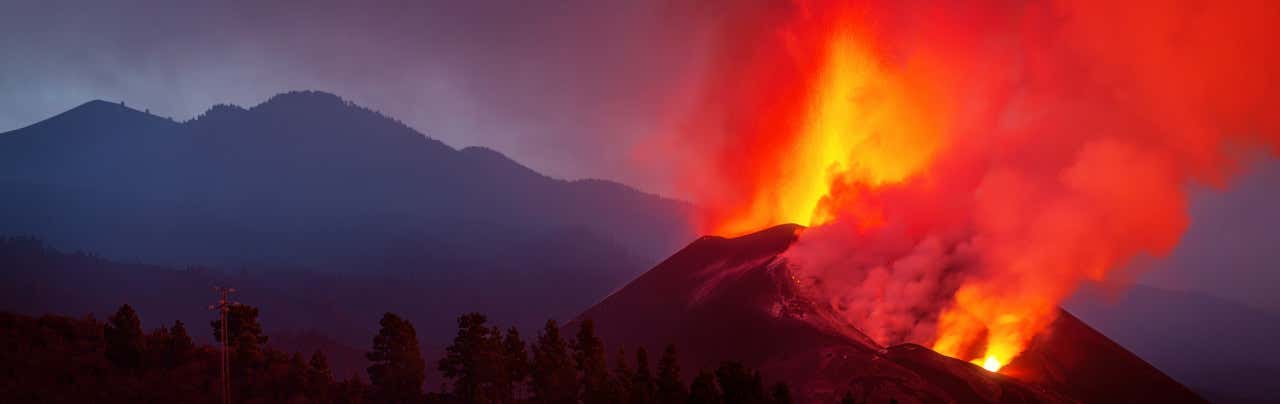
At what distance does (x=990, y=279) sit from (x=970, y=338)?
13247 millimetres

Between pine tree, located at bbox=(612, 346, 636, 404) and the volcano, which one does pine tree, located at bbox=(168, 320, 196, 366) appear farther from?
the volcano

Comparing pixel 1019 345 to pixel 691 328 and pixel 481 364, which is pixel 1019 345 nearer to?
pixel 691 328

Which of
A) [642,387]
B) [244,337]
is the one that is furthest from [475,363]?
[642,387]

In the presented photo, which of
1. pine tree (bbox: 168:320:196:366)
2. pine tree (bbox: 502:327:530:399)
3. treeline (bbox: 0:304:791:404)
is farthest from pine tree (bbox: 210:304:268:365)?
pine tree (bbox: 502:327:530:399)

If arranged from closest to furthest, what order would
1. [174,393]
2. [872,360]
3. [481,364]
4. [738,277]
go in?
[174,393], [481,364], [872,360], [738,277]

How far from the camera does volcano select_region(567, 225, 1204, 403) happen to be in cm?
10956

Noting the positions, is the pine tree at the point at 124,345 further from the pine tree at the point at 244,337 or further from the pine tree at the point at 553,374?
the pine tree at the point at 553,374

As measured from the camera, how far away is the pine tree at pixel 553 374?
96875 mm

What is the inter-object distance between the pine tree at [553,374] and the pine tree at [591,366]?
4.59 ft

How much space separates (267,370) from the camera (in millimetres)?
90938

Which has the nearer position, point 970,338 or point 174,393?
Answer: point 174,393

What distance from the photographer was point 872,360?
114m

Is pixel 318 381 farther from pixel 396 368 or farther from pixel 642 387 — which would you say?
pixel 642 387

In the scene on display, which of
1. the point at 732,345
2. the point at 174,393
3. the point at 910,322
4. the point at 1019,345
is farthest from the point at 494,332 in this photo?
the point at 1019,345
